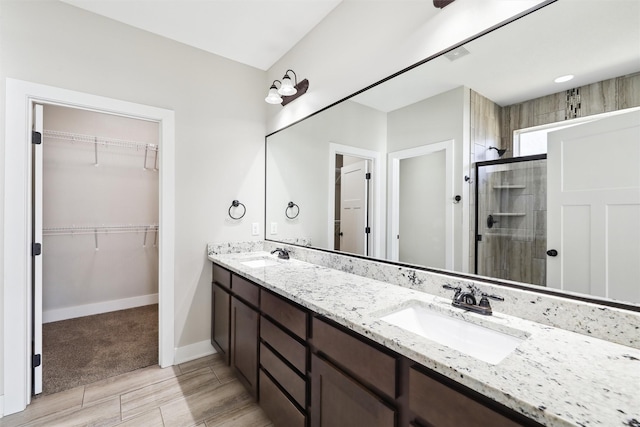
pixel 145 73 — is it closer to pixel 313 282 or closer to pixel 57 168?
pixel 57 168

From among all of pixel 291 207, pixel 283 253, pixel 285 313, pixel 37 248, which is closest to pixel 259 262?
pixel 283 253

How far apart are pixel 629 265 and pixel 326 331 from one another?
107 cm

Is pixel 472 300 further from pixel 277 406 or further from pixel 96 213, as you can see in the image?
pixel 96 213

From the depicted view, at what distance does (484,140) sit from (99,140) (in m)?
4.12

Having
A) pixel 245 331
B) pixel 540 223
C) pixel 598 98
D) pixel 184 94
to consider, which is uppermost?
pixel 184 94

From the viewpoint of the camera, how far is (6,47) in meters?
1.79

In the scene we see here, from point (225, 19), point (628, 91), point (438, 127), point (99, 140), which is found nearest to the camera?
point (628, 91)

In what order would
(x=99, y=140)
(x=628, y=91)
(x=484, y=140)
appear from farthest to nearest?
(x=99, y=140) < (x=484, y=140) < (x=628, y=91)

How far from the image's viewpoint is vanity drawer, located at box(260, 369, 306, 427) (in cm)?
140

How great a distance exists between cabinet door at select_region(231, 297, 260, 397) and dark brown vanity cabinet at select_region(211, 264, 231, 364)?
0.11 metres

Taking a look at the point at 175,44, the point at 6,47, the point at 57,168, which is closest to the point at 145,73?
the point at 175,44

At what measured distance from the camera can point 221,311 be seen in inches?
92.8

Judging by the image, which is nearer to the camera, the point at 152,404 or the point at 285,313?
the point at 285,313

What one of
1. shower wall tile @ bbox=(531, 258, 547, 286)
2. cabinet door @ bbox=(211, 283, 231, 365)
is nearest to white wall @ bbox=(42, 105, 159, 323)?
cabinet door @ bbox=(211, 283, 231, 365)
